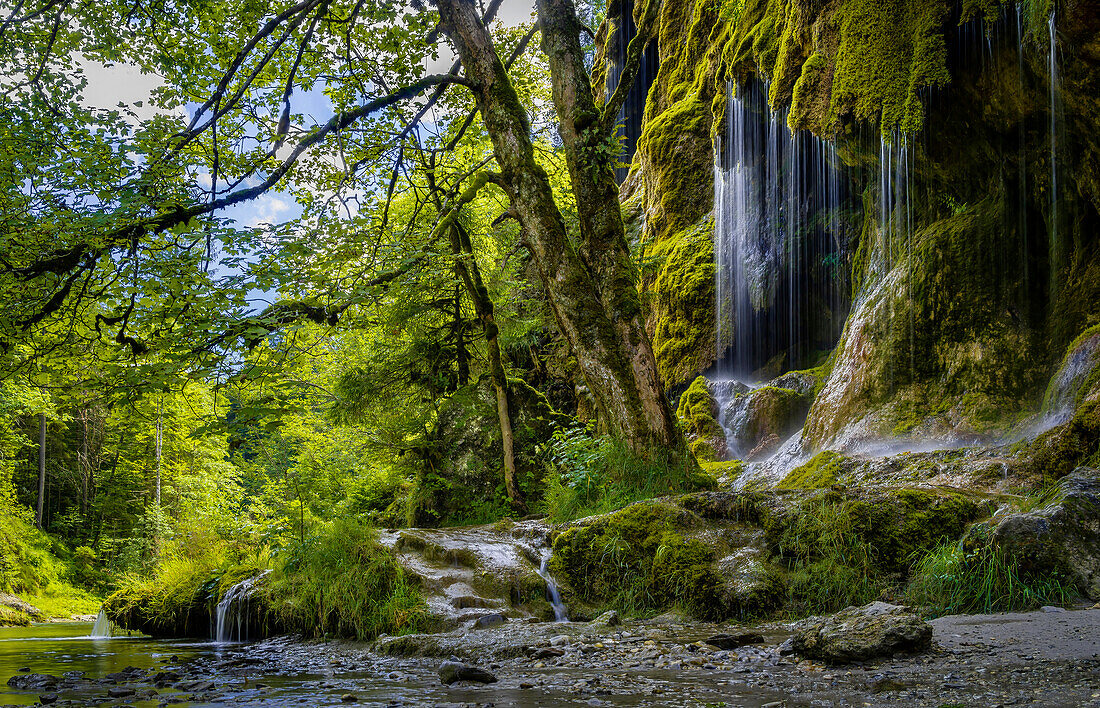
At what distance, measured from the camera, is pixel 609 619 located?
4.91 meters

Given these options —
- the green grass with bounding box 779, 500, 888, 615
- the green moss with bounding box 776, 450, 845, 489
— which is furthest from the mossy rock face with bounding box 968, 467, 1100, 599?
the green moss with bounding box 776, 450, 845, 489

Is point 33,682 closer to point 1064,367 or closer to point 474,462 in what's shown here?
point 474,462

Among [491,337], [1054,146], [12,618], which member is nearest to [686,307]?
[491,337]

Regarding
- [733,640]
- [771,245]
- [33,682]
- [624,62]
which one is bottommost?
[33,682]

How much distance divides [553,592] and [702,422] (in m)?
7.45

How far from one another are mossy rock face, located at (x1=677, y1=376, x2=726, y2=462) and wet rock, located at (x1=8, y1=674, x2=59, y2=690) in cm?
915

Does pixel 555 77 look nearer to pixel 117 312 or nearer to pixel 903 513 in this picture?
pixel 117 312

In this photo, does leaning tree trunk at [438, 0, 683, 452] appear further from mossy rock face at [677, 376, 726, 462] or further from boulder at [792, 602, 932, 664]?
mossy rock face at [677, 376, 726, 462]

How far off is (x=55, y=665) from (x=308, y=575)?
84.4 inches

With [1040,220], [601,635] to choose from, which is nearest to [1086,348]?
[1040,220]

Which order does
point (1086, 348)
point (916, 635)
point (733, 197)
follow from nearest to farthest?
point (916, 635)
point (1086, 348)
point (733, 197)

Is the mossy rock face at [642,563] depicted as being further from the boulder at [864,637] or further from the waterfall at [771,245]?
the waterfall at [771,245]

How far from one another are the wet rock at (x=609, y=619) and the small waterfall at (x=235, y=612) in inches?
169

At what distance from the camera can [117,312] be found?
6.86 m
